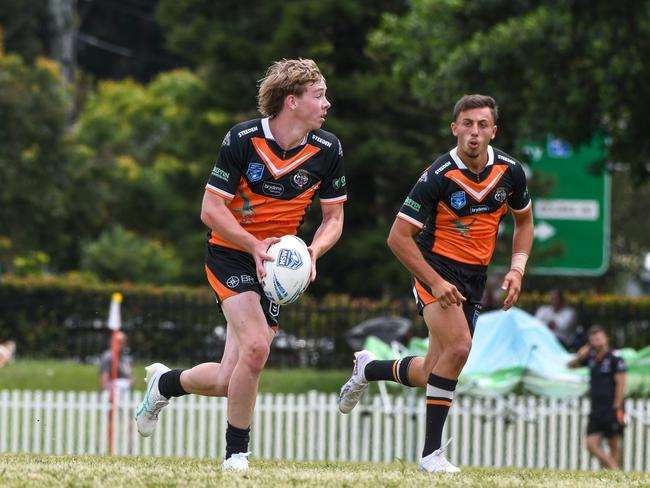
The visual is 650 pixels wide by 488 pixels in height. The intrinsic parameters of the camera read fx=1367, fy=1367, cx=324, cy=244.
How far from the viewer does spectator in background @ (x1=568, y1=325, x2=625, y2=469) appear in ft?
55.2

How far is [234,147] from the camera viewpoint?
7.80 meters

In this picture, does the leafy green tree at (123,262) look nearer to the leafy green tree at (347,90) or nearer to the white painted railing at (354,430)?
the leafy green tree at (347,90)

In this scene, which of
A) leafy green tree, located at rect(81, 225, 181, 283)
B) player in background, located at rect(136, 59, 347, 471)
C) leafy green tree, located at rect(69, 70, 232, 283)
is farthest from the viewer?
leafy green tree, located at rect(81, 225, 181, 283)

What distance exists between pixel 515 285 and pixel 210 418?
35.3 ft

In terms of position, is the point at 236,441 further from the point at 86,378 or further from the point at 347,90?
the point at 347,90

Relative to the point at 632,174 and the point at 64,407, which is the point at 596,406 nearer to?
the point at 632,174

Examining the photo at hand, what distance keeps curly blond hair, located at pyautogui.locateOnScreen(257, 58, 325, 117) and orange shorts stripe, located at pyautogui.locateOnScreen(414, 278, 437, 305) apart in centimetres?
141

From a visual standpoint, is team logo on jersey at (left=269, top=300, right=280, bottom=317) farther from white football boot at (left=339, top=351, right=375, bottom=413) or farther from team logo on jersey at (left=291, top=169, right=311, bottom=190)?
white football boot at (left=339, top=351, right=375, bottom=413)

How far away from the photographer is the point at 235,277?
784cm

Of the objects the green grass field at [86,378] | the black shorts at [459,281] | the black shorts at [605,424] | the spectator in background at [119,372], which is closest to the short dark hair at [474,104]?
the black shorts at [459,281]

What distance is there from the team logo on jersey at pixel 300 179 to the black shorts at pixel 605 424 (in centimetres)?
995

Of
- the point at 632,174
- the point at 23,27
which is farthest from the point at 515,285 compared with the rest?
the point at 23,27

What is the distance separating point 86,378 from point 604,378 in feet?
32.9

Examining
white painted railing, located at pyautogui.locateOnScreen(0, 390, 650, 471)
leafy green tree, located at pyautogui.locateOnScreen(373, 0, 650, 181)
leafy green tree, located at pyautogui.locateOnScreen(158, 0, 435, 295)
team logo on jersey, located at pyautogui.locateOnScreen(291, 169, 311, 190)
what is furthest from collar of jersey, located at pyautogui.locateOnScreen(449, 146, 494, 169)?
leafy green tree, located at pyautogui.locateOnScreen(158, 0, 435, 295)
